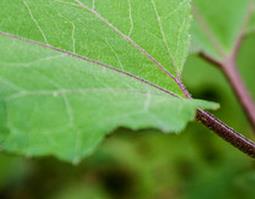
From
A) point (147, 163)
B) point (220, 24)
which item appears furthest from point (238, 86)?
point (147, 163)

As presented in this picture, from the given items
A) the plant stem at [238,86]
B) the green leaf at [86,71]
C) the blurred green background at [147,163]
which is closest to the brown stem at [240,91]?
the plant stem at [238,86]

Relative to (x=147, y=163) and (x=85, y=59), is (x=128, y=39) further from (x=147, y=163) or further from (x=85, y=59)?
(x=147, y=163)

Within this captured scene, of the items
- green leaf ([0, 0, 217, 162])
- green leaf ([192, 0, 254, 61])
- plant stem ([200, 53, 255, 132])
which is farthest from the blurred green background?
green leaf ([0, 0, 217, 162])

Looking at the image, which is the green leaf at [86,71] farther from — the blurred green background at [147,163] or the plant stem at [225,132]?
the blurred green background at [147,163]

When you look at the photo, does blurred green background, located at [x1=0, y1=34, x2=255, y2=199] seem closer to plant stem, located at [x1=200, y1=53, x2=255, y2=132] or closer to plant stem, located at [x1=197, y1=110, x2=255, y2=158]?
plant stem, located at [x1=200, y1=53, x2=255, y2=132]

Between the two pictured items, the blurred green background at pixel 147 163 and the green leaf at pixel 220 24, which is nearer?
the green leaf at pixel 220 24

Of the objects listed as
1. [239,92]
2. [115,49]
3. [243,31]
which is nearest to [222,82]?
[243,31]
